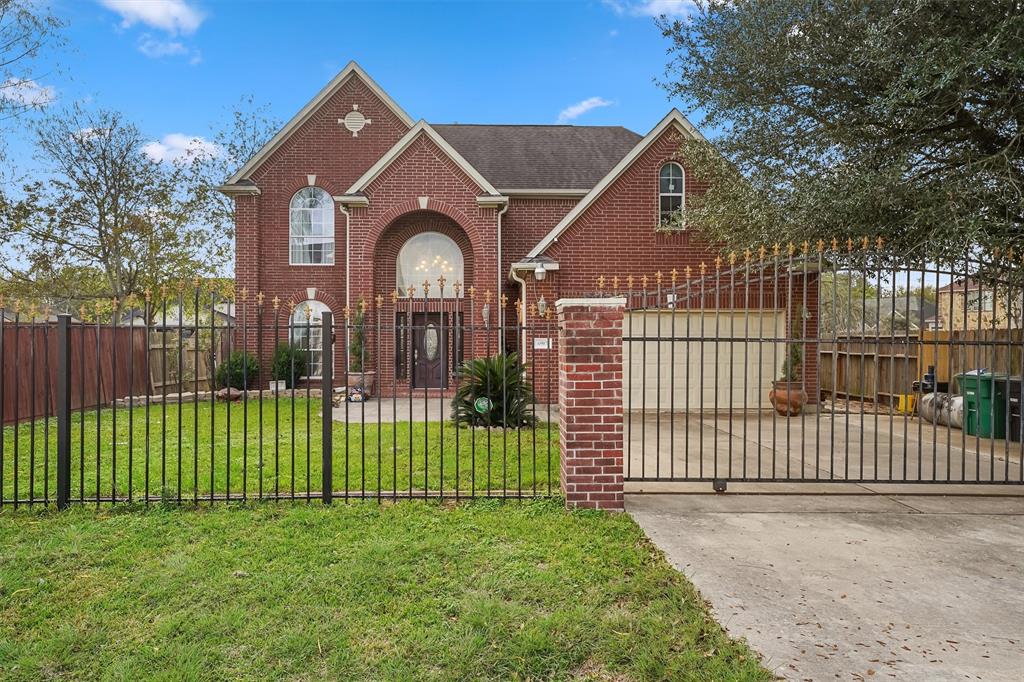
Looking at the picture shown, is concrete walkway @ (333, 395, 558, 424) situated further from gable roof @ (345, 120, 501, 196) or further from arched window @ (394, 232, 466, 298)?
gable roof @ (345, 120, 501, 196)

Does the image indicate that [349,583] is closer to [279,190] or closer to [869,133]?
[869,133]

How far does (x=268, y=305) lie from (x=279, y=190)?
3.25 metres

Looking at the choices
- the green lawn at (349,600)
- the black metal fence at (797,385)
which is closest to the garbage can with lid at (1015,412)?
the black metal fence at (797,385)

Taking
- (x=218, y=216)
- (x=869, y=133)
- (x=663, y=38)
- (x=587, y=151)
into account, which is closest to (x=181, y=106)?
(x=218, y=216)

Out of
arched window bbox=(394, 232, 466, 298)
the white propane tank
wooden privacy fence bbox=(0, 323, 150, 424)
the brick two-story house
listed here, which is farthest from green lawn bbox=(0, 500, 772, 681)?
arched window bbox=(394, 232, 466, 298)

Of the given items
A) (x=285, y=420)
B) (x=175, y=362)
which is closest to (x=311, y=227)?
(x=175, y=362)

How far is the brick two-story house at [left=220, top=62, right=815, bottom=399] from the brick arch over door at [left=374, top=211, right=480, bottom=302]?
3 cm

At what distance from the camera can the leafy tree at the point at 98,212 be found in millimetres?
17172

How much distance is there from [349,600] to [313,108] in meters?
16.1

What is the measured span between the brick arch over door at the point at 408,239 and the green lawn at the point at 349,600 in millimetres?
10791

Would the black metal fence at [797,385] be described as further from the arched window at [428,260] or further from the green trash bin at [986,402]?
the arched window at [428,260]

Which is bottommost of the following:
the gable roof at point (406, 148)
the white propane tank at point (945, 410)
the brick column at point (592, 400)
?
the white propane tank at point (945, 410)

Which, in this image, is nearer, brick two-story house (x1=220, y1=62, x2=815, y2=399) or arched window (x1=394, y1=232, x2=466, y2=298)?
brick two-story house (x1=220, y1=62, x2=815, y2=399)

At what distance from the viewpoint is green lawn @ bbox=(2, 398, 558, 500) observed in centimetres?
546
